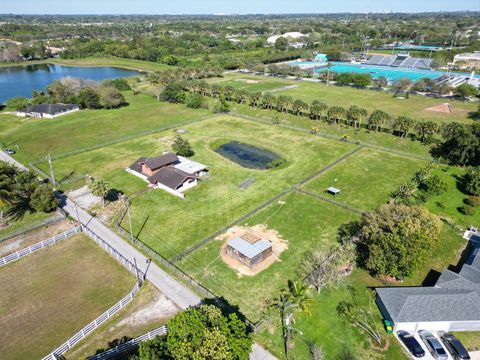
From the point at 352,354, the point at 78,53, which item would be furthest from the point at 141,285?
the point at 78,53

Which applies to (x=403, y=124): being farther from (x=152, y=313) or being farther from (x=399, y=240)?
(x=152, y=313)

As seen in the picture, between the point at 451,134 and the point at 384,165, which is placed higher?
the point at 451,134

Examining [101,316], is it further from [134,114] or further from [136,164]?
[134,114]

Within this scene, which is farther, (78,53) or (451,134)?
(78,53)

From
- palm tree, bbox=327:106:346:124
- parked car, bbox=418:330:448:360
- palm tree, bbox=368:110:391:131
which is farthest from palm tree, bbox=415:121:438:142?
parked car, bbox=418:330:448:360

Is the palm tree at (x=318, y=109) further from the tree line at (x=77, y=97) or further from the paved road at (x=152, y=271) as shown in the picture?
the tree line at (x=77, y=97)

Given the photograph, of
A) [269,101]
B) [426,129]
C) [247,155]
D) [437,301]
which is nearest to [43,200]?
[247,155]

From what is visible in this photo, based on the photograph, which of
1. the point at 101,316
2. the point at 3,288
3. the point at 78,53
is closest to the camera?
the point at 101,316
